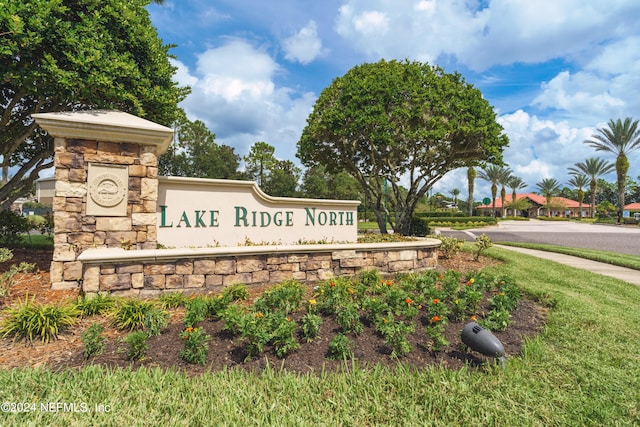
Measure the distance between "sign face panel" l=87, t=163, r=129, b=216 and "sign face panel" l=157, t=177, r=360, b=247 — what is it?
648 mm

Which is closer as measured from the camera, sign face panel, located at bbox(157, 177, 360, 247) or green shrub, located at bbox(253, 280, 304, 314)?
green shrub, located at bbox(253, 280, 304, 314)

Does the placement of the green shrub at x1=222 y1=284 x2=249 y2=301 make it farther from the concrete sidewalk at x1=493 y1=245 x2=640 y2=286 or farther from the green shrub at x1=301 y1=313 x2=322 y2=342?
the concrete sidewalk at x1=493 y1=245 x2=640 y2=286

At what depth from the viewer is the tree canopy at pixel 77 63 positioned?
499 centimetres

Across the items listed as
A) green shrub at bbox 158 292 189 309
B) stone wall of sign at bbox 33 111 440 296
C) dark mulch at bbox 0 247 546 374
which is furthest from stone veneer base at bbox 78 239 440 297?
dark mulch at bbox 0 247 546 374

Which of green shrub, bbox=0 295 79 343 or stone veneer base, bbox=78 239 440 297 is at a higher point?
stone veneer base, bbox=78 239 440 297

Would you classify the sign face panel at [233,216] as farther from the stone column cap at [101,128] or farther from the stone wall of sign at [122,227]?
the stone column cap at [101,128]

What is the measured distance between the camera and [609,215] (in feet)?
162

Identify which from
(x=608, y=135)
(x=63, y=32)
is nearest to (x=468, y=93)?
(x=63, y=32)

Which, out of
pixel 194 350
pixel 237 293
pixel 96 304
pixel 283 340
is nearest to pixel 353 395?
pixel 283 340

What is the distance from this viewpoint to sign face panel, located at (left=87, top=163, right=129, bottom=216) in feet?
16.4

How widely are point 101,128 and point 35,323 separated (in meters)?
2.91

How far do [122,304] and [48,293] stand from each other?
174cm

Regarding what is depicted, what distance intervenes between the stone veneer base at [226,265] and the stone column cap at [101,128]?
1733 millimetres

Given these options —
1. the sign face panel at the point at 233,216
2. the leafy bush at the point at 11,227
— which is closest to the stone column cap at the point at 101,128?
the sign face panel at the point at 233,216
